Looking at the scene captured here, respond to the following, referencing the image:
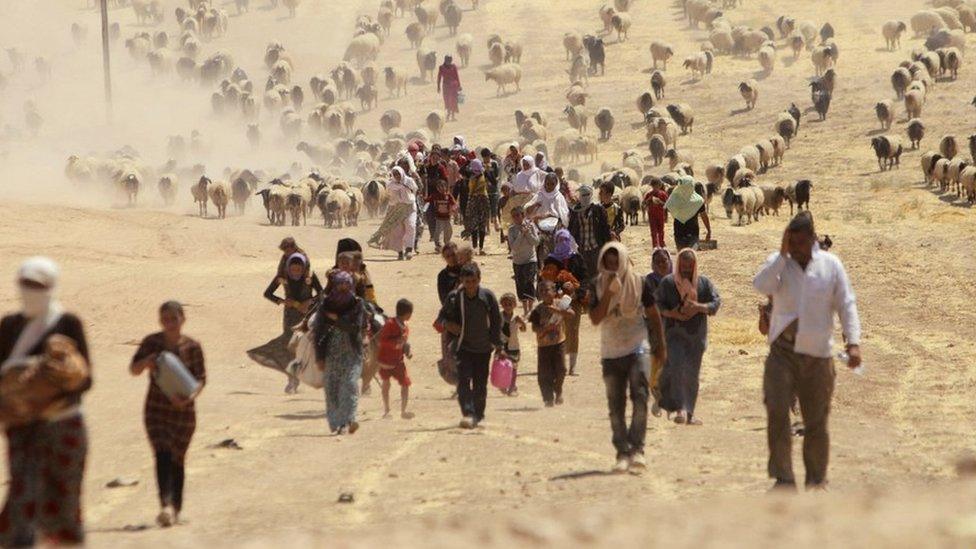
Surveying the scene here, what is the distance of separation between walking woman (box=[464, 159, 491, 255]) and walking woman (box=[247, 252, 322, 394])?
9.31 metres

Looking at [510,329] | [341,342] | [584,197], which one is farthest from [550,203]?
[341,342]

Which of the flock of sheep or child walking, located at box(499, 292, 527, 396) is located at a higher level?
the flock of sheep

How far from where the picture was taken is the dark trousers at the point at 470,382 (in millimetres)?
12789

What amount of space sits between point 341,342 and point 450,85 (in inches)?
1439

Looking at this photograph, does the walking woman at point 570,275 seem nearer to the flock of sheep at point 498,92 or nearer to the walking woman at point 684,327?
the walking woman at point 684,327

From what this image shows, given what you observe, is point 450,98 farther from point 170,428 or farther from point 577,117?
point 170,428

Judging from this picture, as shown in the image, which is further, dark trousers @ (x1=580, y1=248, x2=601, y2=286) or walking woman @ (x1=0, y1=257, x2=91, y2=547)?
dark trousers @ (x1=580, y1=248, x2=601, y2=286)

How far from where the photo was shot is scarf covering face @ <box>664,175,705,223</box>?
20.6 meters

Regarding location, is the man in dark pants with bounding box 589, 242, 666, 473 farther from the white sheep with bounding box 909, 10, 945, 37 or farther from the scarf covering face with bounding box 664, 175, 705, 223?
the white sheep with bounding box 909, 10, 945, 37

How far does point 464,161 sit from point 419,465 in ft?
48.6

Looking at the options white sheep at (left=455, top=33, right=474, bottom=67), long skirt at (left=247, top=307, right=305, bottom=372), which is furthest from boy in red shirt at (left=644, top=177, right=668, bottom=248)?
white sheep at (left=455, top=33, right=474, bottom=67)

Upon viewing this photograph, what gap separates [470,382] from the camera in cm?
1287

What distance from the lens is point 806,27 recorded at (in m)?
53.5

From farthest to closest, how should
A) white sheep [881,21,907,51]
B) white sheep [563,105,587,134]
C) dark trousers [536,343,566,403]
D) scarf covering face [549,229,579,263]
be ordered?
1. white sheep [881,21,907,51]
2. white sheep [563,105,587,134]
3. scarf covering face [549,229,579,263]
4. dark trousers [536,343,566,403]
